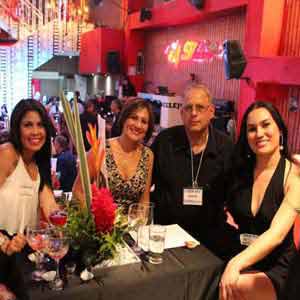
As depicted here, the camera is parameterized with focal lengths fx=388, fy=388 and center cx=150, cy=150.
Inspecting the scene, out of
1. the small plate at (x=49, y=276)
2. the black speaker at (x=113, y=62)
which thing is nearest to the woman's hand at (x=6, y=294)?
the small plate at (x=49, y=276)

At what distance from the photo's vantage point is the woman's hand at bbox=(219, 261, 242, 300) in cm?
174

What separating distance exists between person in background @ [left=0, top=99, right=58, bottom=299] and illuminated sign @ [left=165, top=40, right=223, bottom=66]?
15.4 feet

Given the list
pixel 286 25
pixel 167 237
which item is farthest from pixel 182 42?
pixel 167 237

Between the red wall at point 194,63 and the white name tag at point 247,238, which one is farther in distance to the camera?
the red wall at point 194,63

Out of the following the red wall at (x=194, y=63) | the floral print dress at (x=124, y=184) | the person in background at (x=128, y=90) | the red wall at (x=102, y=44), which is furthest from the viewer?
the red wall at (x=102, y=44)

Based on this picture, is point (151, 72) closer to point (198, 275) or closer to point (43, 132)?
point (43, 132)

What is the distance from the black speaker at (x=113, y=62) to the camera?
9789 millimetres

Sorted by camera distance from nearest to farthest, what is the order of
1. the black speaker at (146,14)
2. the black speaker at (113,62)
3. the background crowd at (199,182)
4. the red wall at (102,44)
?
the background crowd at (199,182) < the black speaker at (146,14) < the black speaker at (113,62) < the red wall at (102,44)

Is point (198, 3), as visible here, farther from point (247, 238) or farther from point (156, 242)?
point (156, 242)

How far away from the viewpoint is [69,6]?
9602 millimetres

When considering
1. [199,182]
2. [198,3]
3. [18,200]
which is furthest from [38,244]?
[198,3]

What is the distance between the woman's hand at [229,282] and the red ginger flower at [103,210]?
1.98 ft

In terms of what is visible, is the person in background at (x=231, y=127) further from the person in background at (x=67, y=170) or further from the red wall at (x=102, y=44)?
the red wall at (x=102, y=44)

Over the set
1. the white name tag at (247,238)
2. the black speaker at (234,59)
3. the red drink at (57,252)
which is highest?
the black speaker at (234,59)
